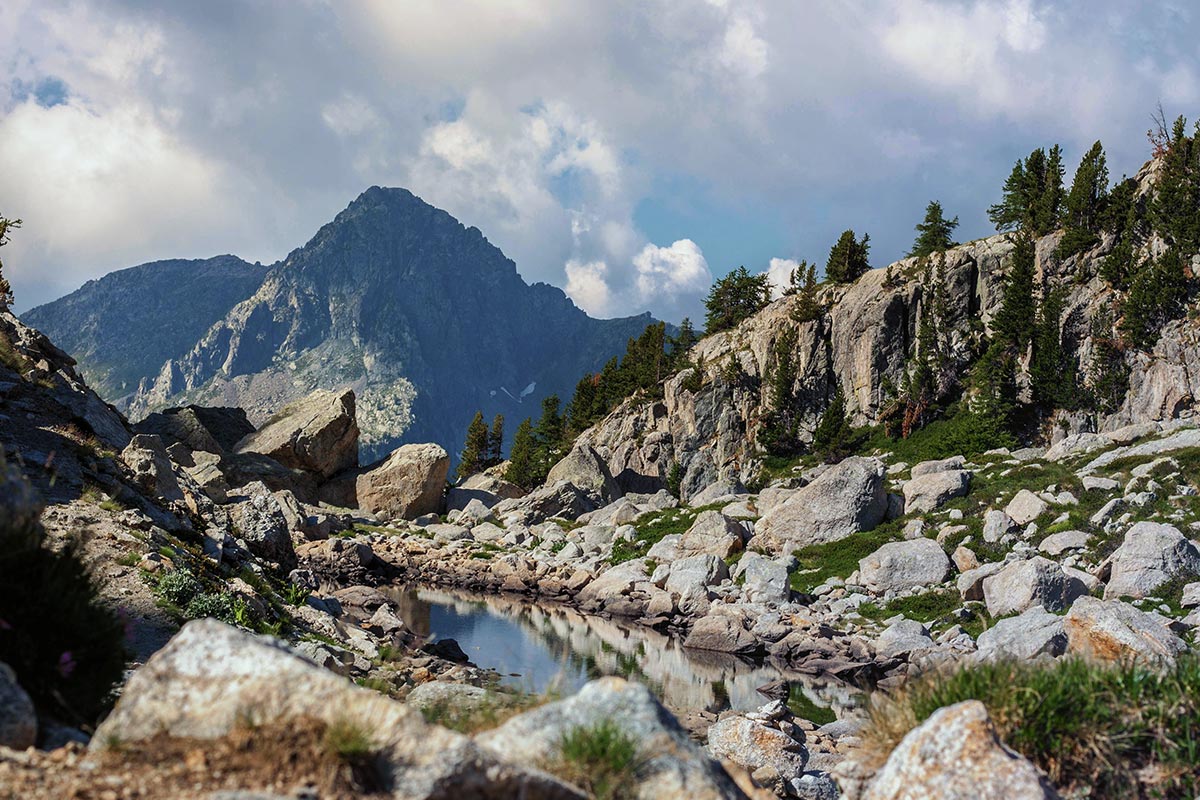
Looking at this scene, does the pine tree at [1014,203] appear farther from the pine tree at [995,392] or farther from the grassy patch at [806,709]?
the grassy patch at [806,709]

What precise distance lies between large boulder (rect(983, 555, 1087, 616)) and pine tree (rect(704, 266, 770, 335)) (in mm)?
76828

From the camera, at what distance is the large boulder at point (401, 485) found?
6462cm

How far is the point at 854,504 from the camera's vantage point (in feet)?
144

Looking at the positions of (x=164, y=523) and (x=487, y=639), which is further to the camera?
(x=487, y=639)

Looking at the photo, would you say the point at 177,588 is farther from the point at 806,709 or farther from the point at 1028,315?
the point at 1028,315

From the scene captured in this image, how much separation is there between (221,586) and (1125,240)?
77.4 metres

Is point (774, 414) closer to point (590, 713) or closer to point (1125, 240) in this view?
point (1125, 240)

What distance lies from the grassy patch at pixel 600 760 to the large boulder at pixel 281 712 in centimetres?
26

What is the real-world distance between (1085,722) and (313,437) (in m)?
63.0

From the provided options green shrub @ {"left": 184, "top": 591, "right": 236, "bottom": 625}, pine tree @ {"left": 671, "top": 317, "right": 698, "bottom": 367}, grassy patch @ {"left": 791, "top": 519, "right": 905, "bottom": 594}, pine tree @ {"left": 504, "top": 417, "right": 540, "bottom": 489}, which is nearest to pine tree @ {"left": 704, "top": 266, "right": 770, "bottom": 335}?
pine tree @ {"left": 671, "top": 317, "right": 698, "bottom": 367}

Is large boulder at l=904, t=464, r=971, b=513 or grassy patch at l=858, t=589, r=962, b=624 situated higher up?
large boulder at l=904, t=464, r=971, b=513

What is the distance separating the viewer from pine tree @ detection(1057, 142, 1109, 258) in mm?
71000

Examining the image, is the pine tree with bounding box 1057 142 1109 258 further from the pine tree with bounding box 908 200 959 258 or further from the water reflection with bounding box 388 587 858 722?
the water reflection with bounding box 388 587 858 722

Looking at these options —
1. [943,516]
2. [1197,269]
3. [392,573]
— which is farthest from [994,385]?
[392,573]
